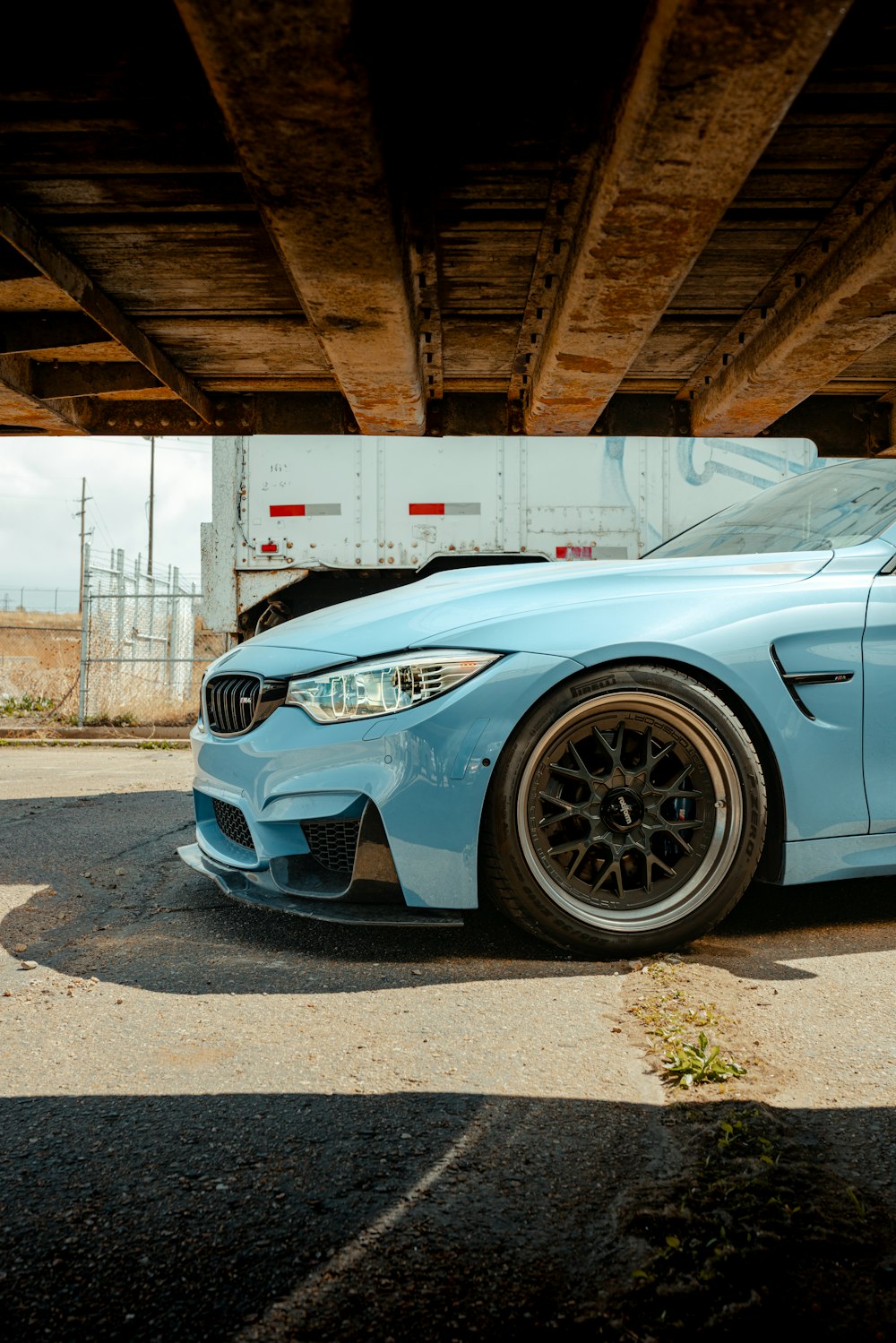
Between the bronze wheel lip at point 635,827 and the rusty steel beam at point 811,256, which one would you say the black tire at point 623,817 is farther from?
the rusty steel beam at point 811,256

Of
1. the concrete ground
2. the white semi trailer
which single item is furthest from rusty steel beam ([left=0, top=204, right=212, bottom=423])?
the white semi trailer

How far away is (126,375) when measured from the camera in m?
3.73

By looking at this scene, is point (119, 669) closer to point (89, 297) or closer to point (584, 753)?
point (89, 297)

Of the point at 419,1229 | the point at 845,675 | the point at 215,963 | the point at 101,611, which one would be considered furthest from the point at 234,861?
the point at 101,611

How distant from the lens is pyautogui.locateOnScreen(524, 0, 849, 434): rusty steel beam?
52.7 inches

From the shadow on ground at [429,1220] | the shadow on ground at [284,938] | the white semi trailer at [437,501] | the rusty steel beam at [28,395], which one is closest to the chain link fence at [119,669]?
the white semi trailer at [437,501]

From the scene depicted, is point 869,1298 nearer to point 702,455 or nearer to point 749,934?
point 749,934

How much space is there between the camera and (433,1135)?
1.66m

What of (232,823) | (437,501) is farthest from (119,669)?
(232,823)

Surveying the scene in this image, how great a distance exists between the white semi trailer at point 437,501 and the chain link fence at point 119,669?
125cm

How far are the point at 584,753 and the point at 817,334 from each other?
4.41ft

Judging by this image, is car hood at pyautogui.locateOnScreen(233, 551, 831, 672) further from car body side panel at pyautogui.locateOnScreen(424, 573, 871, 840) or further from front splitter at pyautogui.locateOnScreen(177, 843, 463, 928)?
front splitter at pyautogui.locateOnScreen(177, 843, 463, 928)

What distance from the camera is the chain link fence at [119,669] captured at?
12.0 meters

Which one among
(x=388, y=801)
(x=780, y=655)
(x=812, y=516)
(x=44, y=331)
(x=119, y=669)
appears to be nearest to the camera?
(x=388, y=801)
